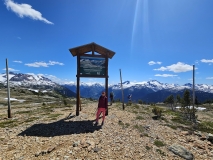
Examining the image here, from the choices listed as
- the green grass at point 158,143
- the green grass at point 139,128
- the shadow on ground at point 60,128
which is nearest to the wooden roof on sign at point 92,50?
the shadow on ground at point 60,128

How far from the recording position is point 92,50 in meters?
17.1

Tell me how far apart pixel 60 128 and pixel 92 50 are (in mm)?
8641

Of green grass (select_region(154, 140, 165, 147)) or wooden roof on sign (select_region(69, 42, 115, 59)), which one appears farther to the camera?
wooden roof on sign (select_region(69, 42, 115, 59))

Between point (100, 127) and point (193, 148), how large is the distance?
286 inches

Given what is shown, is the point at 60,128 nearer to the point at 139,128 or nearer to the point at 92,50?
the point at 139,128

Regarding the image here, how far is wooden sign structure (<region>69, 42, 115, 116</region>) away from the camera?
16609 millimetres

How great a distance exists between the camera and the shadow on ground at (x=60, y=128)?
468 inches

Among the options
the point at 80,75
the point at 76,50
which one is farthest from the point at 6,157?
the point at 76,50

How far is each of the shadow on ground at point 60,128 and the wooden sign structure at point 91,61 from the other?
3.19m

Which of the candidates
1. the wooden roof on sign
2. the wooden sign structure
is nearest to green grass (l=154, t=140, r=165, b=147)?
the wooden sign structure

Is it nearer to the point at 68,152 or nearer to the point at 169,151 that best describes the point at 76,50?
the point at 68,152

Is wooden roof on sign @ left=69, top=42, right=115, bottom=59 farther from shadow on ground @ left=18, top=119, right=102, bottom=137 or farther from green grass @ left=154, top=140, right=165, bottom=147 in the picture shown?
green grass @ left=154, top=140, right=165, bottom=147

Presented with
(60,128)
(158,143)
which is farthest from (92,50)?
(158,143)

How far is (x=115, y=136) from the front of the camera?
1174 cm
